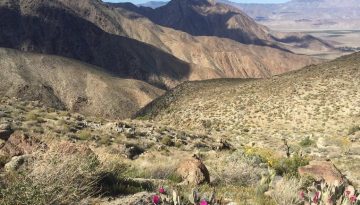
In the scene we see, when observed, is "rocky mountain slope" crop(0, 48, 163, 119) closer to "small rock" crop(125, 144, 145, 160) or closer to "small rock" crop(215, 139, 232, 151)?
"small rock" crop(215, 139, 232, 151)

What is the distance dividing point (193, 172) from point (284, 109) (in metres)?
29.7

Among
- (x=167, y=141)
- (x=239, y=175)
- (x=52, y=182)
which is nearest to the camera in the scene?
(x=52, y=182)

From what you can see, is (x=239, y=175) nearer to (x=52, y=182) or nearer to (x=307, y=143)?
(x=52, y=182)

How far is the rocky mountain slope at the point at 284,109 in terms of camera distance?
104ft

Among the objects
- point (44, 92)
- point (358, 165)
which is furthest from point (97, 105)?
point (358, 165)

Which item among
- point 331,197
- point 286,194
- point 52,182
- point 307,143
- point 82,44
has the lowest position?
point 82,44

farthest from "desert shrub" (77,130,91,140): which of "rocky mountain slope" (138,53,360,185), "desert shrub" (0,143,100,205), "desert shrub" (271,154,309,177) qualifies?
"desert shrub" (0,143,100,205)

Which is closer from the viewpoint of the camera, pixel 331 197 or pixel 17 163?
pixel 331 197

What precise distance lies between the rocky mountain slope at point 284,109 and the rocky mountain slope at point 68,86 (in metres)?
37.6

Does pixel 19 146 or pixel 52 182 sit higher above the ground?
pixel 52 182

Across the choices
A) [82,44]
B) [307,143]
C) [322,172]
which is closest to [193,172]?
[322,172]

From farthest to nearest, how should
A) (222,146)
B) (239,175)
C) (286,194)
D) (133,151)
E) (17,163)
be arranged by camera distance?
(222,146) → (133,151) → (239,175) → (286,194) → (17,163)

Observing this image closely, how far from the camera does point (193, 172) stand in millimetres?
11273

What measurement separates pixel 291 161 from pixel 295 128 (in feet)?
64.5
